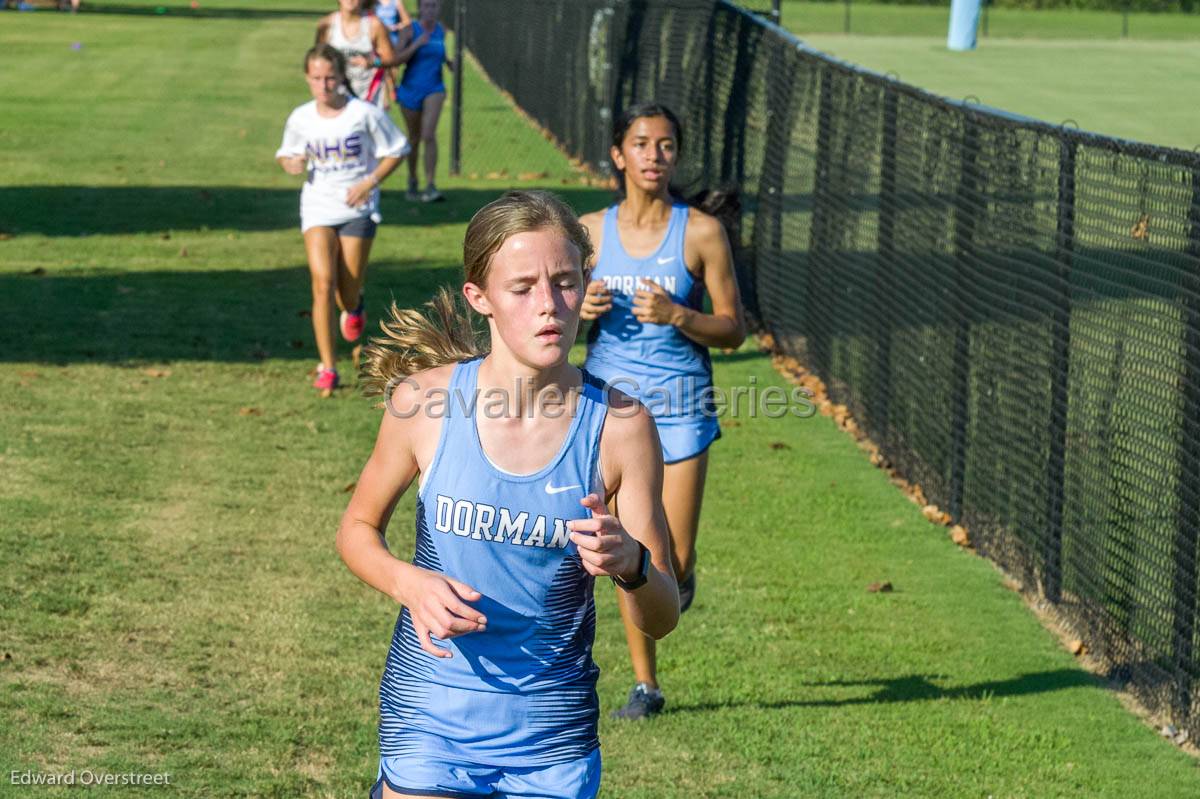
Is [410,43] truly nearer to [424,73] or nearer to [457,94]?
[424,73]

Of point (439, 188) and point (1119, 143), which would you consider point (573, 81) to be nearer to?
point (439, 188)

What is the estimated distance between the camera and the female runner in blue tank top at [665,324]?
6.77 metres

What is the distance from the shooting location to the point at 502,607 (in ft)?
12.9

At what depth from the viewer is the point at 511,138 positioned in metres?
26.1

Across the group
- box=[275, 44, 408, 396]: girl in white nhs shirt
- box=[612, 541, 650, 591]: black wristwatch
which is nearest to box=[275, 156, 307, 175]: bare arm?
box=[275, 44, 408, 396]: girl in white nhs shirt

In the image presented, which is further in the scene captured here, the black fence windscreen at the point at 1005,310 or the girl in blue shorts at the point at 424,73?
the girl in blue shorts at the point at 424,73

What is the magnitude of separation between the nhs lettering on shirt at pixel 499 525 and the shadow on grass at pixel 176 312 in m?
8.92

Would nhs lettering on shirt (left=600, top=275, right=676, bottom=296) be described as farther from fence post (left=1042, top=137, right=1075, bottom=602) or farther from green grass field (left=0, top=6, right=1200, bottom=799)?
fence post (left=1042, top=137, right=1075, bottom=602)

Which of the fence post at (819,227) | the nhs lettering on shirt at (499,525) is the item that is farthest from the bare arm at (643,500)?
the fence post at (819,227)

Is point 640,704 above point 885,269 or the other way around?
the other way around

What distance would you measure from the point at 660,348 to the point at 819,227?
238 inches

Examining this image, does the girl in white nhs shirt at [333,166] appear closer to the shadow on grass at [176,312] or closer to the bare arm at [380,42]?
the shadow on grass at [176,312]

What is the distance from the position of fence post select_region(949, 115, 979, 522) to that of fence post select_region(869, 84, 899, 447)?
4.17 ft

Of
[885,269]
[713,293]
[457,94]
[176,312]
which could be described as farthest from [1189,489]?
[457,94]
